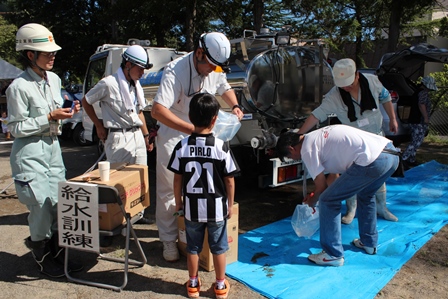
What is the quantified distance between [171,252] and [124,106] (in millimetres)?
1486

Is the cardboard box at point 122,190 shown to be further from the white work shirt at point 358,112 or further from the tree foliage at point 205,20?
the tree foliage at point 205,20

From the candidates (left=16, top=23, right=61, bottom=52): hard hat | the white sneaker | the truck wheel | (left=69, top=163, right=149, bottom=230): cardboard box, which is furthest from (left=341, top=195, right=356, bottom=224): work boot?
the truck wheel

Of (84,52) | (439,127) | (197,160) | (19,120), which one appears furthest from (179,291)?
(84,52)

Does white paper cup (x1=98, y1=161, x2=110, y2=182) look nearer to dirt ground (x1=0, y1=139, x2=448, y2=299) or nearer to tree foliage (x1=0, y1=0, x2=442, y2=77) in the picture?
dirt ground (x1=0, y1=139, x2=448, y2=299)

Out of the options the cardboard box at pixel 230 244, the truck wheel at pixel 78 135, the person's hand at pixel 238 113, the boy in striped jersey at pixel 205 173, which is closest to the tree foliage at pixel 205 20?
the truck wheel at pixel 78 135

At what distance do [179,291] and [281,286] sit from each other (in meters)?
0.79

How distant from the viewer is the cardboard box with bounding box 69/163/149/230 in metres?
2.88

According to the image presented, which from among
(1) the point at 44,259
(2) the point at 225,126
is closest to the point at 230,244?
(2) the point at 225,126

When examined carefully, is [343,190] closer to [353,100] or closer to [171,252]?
[353,100]

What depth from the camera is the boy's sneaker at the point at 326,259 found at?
317cm

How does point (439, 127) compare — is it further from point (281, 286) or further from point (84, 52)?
point (84, 52)

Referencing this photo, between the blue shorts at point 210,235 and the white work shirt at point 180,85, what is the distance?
967 mm

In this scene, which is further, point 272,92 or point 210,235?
point 272,92

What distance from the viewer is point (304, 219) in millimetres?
3502
